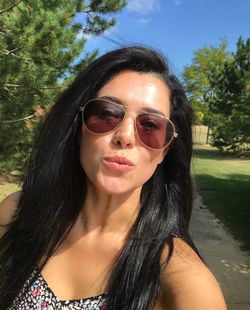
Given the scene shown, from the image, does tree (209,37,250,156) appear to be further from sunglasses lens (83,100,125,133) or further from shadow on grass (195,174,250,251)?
sunglasses lens (83,100,125,133)

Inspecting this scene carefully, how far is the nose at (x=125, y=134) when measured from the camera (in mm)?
1525

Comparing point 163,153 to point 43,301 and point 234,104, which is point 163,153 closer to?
point 43,301

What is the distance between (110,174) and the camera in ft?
4.93

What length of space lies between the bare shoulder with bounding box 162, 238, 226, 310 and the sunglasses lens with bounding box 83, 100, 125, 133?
0.52m

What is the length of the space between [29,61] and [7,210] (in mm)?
5880

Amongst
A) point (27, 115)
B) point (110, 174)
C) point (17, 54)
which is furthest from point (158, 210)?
point (27, 115)

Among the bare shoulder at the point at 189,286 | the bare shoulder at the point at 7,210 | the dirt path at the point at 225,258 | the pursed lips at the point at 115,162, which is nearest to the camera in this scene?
the bare shoulder at the point at 189,286

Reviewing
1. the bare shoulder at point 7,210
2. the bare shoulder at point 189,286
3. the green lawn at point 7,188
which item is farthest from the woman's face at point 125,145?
the green lawn at point 7,188

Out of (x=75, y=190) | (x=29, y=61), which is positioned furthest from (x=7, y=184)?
(x=75, y=190)

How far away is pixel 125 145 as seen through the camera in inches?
59.9

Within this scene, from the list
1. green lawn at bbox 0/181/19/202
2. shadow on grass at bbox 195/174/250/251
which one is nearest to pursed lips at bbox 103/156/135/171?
shadow on grass at bbox 195/174/250/251

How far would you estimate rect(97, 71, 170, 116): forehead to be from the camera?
1559mm

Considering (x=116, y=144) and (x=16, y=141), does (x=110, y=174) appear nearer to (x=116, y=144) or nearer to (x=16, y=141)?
(x=116, y=144)

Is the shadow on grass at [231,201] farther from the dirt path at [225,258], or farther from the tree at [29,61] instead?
the tree at [29,61]
